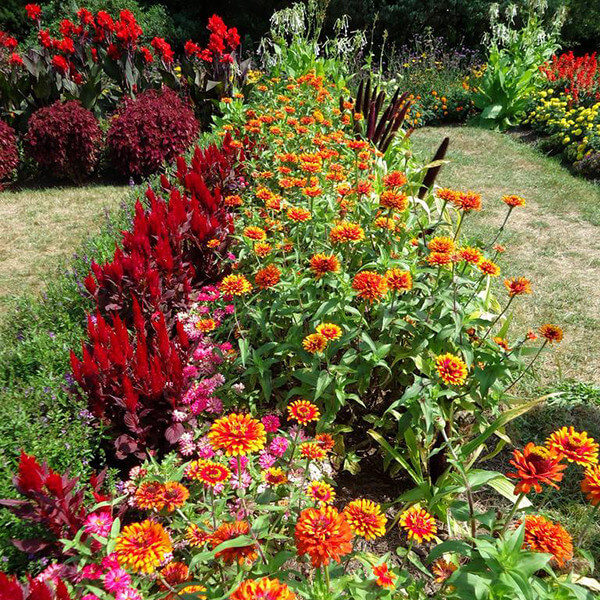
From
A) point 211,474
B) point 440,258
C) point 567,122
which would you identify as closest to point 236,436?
point 211,474

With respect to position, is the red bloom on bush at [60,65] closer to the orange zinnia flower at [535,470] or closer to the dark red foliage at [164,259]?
the dark red foliage at [164,259]

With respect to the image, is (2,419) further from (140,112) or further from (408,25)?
(408,25)

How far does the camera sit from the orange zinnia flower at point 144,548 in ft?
3.26

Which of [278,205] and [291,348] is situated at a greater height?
[278,205]

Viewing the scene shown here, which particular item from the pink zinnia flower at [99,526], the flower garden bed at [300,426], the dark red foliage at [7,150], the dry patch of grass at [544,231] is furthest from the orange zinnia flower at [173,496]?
the dark red foliage at [7,150]

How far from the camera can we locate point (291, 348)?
2191 mm

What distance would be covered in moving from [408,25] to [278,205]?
51.4 feet

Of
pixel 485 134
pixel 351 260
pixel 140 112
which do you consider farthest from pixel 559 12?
pixel 351 260

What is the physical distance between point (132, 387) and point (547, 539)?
1.46 metres

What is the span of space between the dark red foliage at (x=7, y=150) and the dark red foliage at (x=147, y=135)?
46.7 inches

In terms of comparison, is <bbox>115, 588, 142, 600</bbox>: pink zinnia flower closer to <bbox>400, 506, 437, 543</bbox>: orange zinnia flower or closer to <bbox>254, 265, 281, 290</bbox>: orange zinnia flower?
<bbox>400, 506, 437, 543</bbox>: orange zinnia flower

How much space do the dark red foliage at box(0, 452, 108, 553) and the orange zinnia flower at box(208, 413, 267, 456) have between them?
58cm

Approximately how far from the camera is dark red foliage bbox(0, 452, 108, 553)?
52.3 inches

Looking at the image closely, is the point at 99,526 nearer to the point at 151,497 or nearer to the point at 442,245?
the point at 151,497
